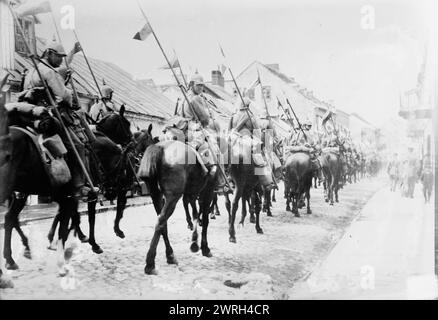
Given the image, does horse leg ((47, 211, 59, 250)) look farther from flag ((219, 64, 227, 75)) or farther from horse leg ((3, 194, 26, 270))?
flag ((219, 64, 227, 75))

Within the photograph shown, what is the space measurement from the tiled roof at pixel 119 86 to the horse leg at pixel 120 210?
57.1 inches

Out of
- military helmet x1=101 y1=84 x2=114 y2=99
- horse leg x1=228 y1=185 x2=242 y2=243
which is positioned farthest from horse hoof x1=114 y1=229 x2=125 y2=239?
military helmet x1=101 y1=84 x2=114 y2=99

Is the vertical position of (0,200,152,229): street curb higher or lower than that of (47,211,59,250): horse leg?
higher

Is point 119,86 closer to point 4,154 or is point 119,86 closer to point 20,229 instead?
point 4,154

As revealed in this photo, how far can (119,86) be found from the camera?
6.80 m

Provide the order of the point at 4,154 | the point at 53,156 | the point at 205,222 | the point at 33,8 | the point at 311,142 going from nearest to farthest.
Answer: the point at 4,154 < the point at 53,156 < the point at 33,8 < the point at 205,222 < the point at 311,142

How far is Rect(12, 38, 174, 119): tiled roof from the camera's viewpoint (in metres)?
6.49

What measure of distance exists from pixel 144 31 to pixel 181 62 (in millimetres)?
808

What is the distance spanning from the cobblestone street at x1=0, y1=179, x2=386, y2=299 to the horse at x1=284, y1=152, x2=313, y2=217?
6.11ft

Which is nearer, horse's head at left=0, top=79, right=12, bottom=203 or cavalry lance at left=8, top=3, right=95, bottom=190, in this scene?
horse's head at left=0, top=79, right=12, bottom=203

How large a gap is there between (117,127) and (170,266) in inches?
92.9

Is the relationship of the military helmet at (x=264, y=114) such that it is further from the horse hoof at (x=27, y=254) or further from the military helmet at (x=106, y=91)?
the horse hoof at (x=27, y=254)

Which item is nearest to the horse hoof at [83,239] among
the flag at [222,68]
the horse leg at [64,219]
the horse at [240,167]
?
the horse leg at [64,219]

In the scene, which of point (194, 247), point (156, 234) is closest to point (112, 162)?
point (156, 234)
